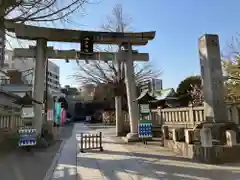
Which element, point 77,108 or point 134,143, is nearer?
point 134,143

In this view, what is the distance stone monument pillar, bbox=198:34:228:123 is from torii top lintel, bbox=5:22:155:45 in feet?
16.1

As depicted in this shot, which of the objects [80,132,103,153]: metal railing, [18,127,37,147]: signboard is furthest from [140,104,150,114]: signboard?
[18,127,37,147]: signboard

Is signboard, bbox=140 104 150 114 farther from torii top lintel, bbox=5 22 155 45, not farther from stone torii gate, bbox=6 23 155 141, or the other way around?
torii top lintel, bbox=5 22 155 45

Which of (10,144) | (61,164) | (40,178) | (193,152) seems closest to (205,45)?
(193,152)

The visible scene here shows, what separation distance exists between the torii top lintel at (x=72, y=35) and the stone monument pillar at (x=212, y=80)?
4.90 metres

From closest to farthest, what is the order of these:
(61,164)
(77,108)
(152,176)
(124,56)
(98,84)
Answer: (152,176) < (61,164) < (124,56) < (98,84) < (77,108)

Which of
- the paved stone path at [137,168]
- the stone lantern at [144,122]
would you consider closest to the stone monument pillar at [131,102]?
the stone lantern at [144,122]

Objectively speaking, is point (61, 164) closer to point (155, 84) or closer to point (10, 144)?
point (10, 144)

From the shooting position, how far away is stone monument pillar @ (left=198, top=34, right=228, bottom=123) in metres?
10.7

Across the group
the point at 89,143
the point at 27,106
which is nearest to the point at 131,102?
the point at 89,143

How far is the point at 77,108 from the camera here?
5781cm

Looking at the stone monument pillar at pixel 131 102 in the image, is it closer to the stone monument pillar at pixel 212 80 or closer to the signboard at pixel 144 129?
the signboard at pixel 144 129

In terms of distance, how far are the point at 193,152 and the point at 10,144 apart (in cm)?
927

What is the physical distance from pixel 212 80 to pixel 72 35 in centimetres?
824
